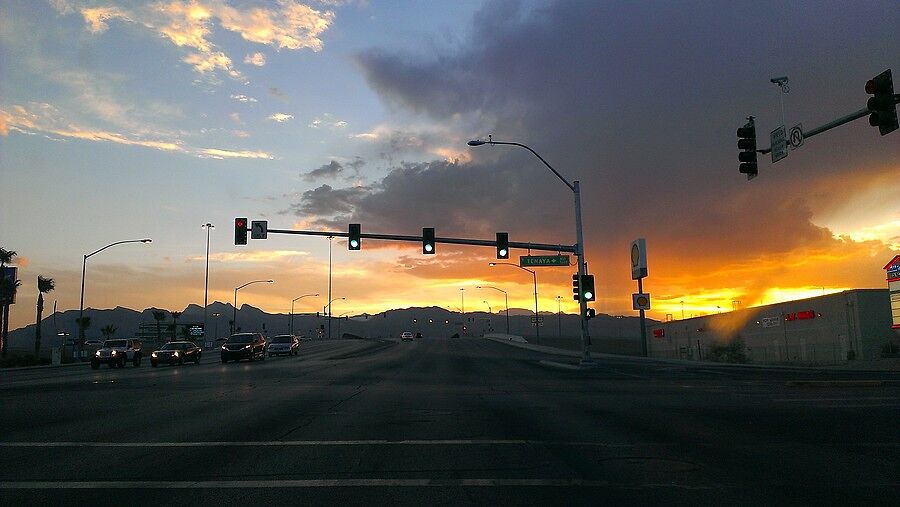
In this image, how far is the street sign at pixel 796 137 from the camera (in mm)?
20344

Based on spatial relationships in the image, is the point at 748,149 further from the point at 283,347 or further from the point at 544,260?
the point at 283,347

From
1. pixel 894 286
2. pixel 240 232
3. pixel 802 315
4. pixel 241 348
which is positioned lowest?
pixel 241 348

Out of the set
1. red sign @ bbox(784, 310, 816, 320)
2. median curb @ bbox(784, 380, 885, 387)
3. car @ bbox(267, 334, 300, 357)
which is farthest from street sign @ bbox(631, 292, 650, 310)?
car @ bbox(267, 334, 300, 357)

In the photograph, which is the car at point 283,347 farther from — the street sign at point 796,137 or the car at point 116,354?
the street sign at point 796,137

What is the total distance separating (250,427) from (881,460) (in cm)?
1116

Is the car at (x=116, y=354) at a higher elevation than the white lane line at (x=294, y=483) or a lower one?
higher

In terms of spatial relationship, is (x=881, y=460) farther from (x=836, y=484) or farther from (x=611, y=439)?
(x=611, y=439)

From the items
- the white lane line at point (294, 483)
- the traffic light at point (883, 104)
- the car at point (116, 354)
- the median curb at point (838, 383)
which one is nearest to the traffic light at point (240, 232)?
the car at point (116, 354)

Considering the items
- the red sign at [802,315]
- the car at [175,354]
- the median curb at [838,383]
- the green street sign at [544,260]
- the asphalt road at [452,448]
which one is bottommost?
the median curb at [838,383]

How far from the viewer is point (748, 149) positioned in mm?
20875

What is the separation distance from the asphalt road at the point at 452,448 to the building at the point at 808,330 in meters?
34.5

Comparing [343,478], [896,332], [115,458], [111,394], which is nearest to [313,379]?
[111,394]

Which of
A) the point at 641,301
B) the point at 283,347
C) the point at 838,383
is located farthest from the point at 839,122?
the point at 283,347

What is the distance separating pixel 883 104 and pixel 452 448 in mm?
12750
